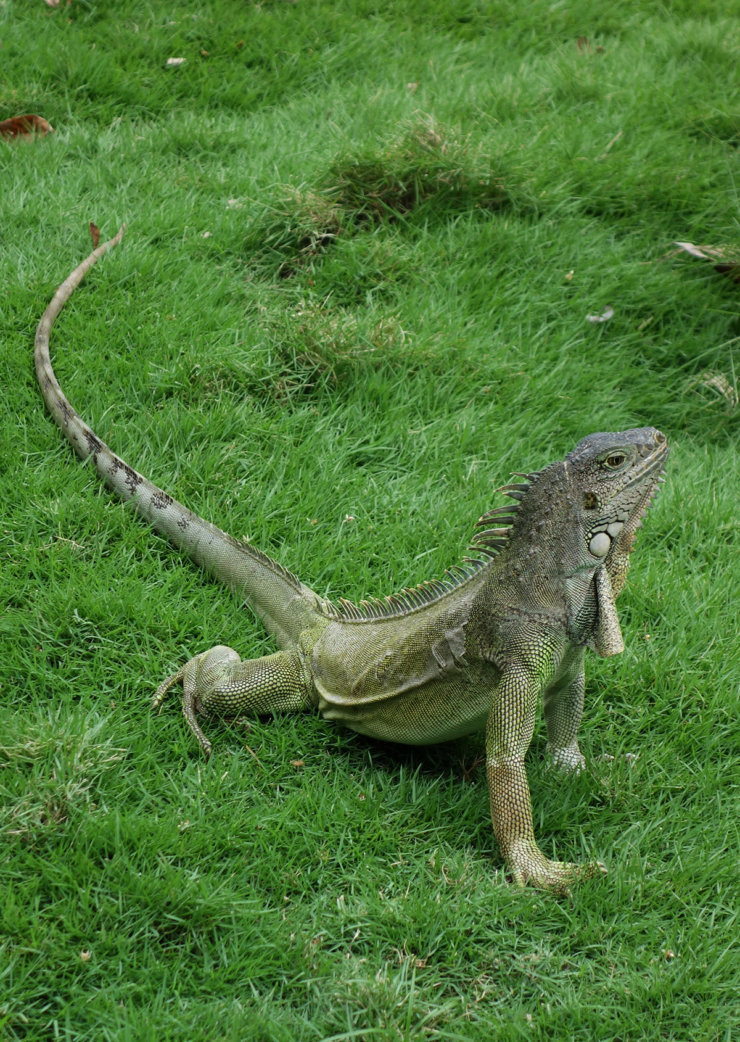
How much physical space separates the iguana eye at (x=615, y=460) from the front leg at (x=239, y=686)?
3.97 ft

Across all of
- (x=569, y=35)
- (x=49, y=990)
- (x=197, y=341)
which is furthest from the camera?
(x=569, y=35)

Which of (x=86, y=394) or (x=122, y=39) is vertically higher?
(x=122, y=39)

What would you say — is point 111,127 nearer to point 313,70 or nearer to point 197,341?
Answer: point 313,70

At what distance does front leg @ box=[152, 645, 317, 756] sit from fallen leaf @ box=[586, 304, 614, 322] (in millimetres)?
2688

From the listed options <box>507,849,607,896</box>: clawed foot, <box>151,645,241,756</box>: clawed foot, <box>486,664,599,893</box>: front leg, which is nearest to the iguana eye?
<box>486,664,599,893</box>: front leg

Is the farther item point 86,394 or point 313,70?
point 313,70

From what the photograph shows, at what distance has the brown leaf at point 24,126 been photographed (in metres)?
5.99

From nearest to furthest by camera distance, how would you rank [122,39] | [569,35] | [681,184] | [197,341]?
[197,341] → [681,184] → [122,39] → [569,35]

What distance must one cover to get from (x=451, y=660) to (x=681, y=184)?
385 cm

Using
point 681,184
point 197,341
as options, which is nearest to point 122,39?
point 197,341

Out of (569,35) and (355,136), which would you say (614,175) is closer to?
(355,136)

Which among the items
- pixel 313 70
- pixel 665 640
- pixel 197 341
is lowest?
pixel 665 640

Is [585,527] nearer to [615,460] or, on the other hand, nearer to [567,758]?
[615,460]

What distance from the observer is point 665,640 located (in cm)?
396
